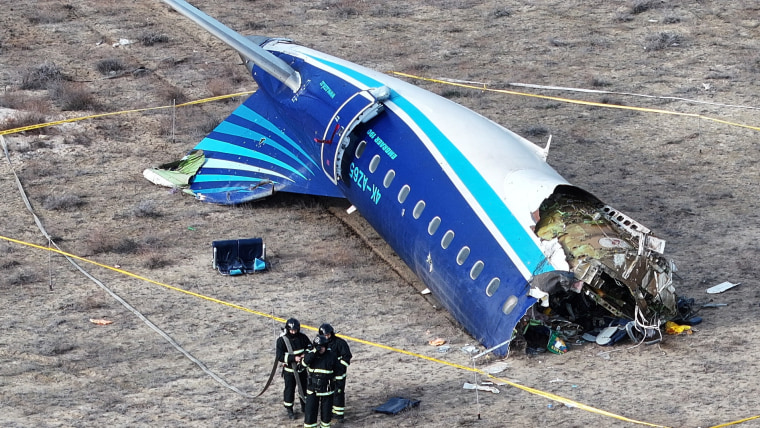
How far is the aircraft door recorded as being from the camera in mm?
26781

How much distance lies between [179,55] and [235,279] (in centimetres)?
1707

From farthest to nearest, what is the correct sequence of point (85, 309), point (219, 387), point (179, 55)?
point (179, 55) < point (85, 309) < point (219, 387)

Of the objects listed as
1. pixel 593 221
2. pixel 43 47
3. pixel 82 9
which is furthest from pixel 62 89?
pixel 593 221

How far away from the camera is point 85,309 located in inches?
974

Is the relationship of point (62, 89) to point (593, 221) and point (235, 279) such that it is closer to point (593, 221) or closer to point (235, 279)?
point (235, 279)

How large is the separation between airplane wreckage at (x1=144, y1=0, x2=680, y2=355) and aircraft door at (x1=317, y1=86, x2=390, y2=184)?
3 cm

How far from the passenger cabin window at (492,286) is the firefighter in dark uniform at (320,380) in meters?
4.28

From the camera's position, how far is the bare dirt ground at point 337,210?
828 inches

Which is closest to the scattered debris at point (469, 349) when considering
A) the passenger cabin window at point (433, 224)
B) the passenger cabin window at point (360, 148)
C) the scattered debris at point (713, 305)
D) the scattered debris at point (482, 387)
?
the scattered debris at point (482, 387)

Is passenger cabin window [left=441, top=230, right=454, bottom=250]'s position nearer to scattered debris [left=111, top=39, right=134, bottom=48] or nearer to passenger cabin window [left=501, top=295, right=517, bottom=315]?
passenger cabin window [left=501, top=295, right=517, bottom=315]

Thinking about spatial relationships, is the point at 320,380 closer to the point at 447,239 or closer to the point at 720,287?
the point at 447,239

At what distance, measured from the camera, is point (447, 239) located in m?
23.9

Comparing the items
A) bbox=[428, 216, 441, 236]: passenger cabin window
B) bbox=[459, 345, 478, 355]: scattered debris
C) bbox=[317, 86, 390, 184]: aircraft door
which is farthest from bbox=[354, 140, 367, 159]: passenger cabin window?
bbox=[459, 345, 478, 355]: scattered debris

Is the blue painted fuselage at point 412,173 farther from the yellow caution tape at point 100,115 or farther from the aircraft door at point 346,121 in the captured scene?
the yellow caution tape at point 100,115
